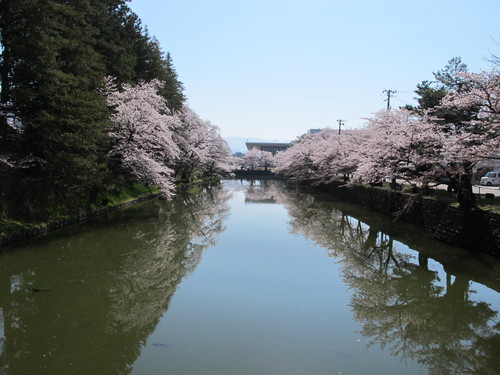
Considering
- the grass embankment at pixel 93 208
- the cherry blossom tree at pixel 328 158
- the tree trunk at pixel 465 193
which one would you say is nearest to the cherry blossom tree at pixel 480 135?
the tree trunk at pixel 465 193

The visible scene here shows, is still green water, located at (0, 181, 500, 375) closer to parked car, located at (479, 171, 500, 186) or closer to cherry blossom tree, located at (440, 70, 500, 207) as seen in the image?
cherry blossom tree, located at (440, 70, 500, 207)

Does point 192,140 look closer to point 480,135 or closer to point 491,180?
point 491,180

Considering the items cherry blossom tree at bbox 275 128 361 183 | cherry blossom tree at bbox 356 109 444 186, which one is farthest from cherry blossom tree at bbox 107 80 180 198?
A: cherry blossom tree at bbox 275 128 361 183

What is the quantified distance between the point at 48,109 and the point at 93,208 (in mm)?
5478

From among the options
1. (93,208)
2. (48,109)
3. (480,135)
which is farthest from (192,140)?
(480,135)

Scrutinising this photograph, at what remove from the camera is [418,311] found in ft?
22.2

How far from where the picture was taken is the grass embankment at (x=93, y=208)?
1065cm

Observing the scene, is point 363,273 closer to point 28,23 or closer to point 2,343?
point 2,343

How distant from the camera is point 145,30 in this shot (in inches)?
1071

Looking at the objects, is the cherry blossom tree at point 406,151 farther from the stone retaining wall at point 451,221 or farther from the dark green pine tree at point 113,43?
the dark green pine tree at point 113,43

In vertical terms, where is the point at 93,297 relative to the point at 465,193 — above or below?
below

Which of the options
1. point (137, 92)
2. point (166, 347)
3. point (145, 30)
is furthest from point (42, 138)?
point (145, 30)

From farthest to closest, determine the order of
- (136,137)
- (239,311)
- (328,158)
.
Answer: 1. (328,158)
2. (136,137)
3. (239,311)

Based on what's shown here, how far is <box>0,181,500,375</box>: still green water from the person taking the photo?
4.73m
